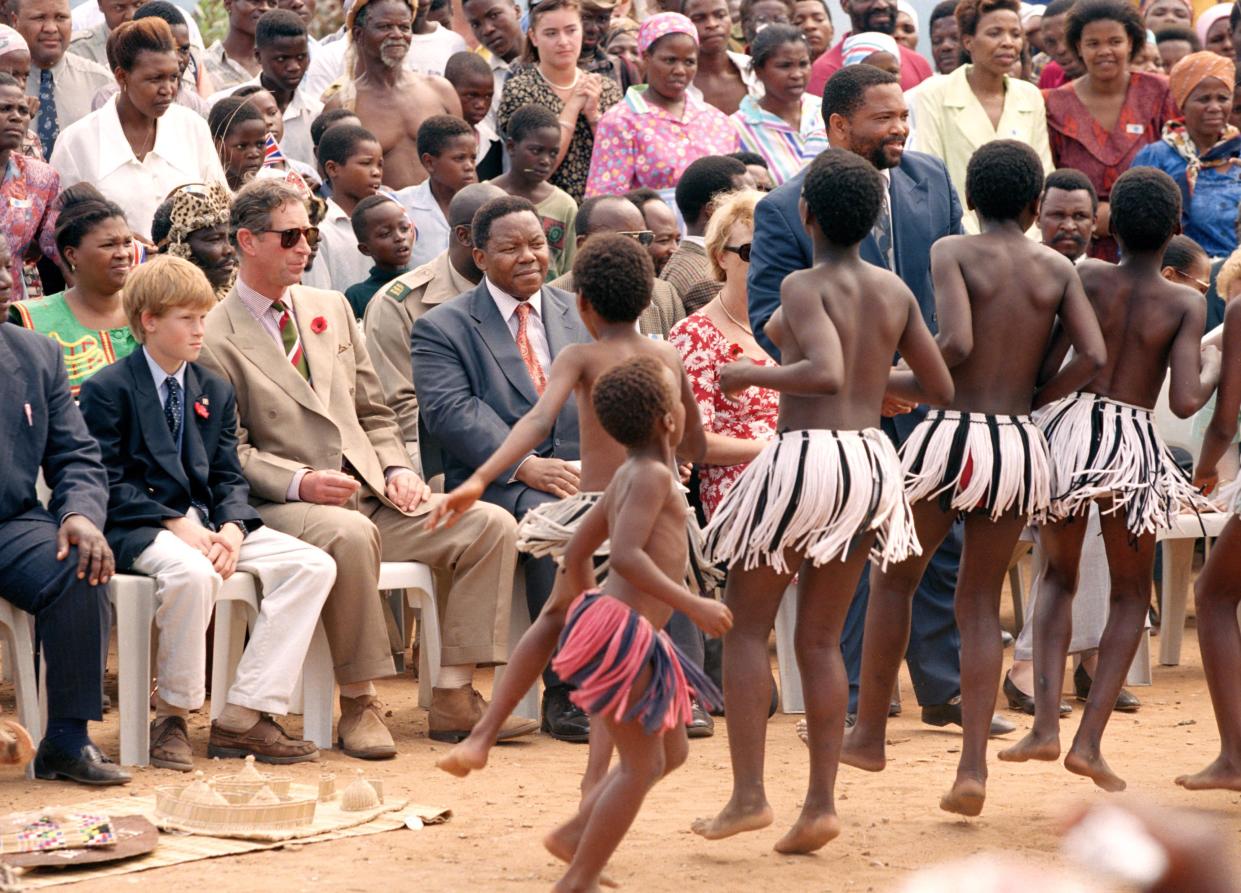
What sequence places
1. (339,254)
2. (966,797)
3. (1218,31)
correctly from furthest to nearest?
1. (1218,31)
2. (339,254)
3. (966,797)

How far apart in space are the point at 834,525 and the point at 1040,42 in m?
8.79

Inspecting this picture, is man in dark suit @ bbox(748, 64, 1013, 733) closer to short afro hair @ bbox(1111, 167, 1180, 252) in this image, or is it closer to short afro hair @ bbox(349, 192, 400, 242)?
short afro hair @ bbox(1111, 167, 1180, 252)

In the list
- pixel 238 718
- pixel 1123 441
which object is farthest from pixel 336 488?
pixel 1123 441

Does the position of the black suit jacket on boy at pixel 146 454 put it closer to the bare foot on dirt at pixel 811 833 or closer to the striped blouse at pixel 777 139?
the bare foot on dirt at pixel 811 833

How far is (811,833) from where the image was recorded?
193 inches

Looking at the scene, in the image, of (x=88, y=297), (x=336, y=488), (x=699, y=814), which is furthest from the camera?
(x=88, y=297)

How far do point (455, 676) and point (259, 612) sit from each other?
2.70ft

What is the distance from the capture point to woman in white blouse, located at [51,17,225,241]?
8156mm

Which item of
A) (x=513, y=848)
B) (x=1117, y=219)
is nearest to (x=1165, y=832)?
(x=513, y=848)

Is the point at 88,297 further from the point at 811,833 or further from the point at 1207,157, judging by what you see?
the point at 1207,157

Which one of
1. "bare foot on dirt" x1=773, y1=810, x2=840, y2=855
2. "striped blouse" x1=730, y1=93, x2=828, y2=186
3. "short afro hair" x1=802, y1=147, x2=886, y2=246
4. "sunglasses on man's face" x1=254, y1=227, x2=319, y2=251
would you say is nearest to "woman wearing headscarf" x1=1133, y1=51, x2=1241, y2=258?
"striped blouse" x1=730, y1=93, x2=828, y2=186

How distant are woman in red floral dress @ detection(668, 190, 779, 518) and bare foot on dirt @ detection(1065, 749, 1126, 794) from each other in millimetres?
2022

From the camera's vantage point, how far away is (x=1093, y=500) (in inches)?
217

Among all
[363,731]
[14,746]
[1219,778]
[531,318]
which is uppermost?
[531,318]
